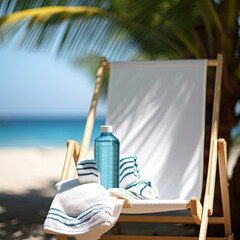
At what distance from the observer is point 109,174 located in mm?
2242

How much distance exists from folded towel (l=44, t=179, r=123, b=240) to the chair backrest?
0.66 metres

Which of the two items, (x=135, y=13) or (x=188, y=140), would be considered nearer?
(x=188, y=140)

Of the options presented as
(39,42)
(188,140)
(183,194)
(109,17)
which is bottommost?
(183,194)

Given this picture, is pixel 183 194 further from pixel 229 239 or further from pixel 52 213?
pixel 52 213

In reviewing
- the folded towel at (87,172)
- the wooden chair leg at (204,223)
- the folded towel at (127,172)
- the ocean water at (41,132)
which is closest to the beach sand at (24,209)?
the folded towel at (127,172)

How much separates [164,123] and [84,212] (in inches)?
41.1

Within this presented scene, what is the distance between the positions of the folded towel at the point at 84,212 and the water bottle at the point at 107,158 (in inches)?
6.3

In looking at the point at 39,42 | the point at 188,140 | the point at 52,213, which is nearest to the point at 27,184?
the point at 39,42

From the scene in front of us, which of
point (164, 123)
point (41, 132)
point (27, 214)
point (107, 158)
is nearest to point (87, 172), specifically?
point (107, 158)

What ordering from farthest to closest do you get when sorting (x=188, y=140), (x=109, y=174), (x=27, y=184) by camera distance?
(x=27, y=184), (x=188, y=140), (x=109, y=174)

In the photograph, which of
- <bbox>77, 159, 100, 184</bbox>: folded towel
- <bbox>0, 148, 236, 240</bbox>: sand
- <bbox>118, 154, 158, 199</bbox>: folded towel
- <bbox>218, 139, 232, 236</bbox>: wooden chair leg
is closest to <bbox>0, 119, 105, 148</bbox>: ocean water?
<bbox>0, 148, 236, 240</bbox>: sand

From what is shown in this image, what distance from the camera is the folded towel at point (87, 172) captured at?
2111 millimetres

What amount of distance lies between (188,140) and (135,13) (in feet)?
3.43

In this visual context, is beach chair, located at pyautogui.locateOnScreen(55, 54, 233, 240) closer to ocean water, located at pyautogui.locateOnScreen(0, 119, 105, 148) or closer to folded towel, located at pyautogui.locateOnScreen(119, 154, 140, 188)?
folded towel, located at pyautogui.locateOnScreen(119, 154, 140, 188)
